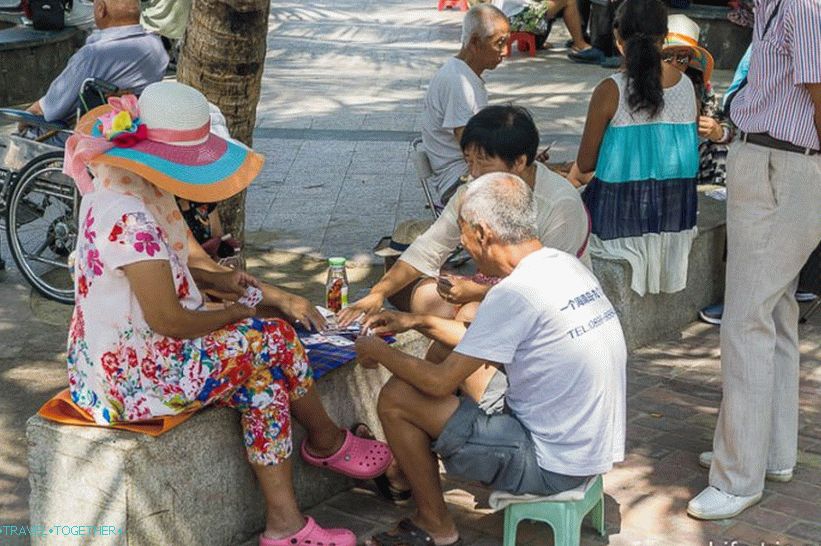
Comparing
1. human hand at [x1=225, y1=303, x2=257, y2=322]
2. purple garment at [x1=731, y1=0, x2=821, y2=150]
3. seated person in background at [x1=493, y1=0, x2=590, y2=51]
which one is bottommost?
seated person in background at [x1=493, y1=0, x2=590, y2=51]

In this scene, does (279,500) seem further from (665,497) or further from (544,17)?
(544,17)

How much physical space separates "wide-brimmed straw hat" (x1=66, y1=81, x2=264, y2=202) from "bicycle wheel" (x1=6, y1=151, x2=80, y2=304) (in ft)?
8.66

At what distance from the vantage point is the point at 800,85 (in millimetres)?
4082

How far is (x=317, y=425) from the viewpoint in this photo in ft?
14.0

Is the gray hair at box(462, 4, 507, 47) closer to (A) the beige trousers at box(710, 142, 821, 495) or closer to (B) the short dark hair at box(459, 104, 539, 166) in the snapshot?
(B) the short dark hair at box(459, 104, 539, 166)

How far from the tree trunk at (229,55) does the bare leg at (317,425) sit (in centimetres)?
190

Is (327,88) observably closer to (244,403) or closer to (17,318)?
(17,318)

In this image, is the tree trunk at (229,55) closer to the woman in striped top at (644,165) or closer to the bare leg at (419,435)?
the woman in striped top at (644,165)

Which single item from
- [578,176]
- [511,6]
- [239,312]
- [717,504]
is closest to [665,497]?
[717,504]

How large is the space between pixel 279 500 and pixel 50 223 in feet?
Answer: 11.6

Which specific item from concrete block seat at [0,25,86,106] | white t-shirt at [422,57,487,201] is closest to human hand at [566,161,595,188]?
white t-shirt at [422,57,487,201]

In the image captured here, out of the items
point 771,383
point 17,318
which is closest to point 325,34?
point 17,318

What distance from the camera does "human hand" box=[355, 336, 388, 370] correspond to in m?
4.01

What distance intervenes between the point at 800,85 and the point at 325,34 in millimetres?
12143
